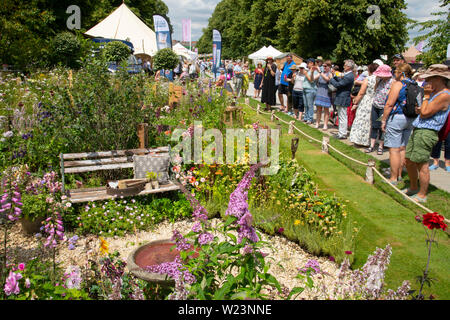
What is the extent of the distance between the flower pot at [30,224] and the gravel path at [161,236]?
0.24ft

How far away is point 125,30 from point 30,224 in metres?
18.5

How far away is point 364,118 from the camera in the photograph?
7.68 meters

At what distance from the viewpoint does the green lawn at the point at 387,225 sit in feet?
11.8

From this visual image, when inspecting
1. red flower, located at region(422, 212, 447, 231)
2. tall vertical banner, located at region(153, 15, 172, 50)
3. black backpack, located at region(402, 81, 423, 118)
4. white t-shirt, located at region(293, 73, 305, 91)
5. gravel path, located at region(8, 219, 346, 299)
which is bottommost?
gravel path, located at region(8, 219, 346, 299)

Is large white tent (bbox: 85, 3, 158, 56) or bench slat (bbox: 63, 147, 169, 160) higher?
large white tent (bbox: 85, 3, 158, 56)

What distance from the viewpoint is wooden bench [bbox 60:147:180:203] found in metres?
4.50

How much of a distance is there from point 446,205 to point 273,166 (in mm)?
2443

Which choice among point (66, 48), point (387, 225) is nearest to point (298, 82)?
point (387, 225)

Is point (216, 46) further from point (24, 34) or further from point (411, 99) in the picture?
point (411, 99)

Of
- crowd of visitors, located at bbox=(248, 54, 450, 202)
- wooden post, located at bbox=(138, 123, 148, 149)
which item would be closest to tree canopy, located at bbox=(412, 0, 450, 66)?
crowd of visitors, located at bbox=(248, 54, 450, 202)

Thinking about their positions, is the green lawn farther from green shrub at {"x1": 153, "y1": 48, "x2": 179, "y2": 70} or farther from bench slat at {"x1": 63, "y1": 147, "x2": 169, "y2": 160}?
green shrub at {"x1": 153, "y1": 48, "x2": 179, "y2": 70}

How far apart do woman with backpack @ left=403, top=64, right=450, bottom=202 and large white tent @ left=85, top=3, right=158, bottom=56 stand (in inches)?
685

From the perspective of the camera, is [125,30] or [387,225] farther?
[125,30]
